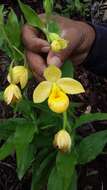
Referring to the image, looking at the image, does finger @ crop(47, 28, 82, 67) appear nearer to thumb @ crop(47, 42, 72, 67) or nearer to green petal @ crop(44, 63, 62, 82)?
thumb @ crop(47, 42, 72, 67)

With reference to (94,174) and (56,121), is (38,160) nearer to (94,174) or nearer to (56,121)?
(56,121)

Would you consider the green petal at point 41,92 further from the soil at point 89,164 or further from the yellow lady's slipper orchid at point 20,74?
the soil at point 89,164

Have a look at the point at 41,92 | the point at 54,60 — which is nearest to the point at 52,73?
the point at 41,92

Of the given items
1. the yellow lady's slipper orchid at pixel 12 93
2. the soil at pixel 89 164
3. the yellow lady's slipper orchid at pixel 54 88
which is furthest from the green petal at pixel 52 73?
the soil at pixel 89 164

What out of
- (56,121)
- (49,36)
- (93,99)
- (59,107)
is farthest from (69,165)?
(93,99)

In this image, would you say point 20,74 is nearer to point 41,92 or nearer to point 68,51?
point 41,92

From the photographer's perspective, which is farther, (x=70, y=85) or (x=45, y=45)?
(x=45, y=45)
